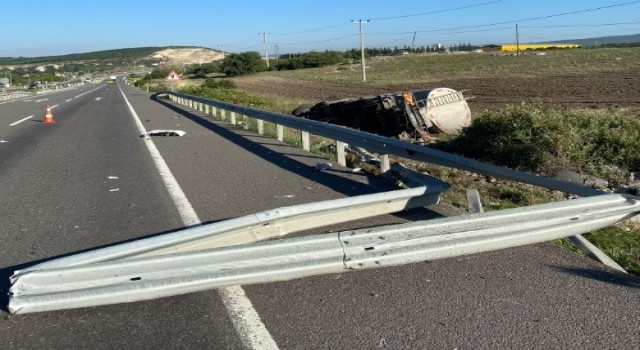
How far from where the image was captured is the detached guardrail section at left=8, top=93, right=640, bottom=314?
408cm

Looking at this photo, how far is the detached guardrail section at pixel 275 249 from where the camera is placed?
408 centimetres

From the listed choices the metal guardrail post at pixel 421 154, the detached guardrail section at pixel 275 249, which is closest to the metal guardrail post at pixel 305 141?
the metal guardrail post at pixel 421 154

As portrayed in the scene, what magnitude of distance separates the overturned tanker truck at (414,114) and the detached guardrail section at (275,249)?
11115 millimetres

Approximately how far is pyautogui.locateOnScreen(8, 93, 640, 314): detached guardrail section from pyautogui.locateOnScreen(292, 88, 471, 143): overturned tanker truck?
11115 mm

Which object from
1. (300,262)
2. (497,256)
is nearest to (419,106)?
(497,256)

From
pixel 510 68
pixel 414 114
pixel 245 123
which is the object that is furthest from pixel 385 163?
pixel 510 68

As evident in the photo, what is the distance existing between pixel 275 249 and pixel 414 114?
1292cm

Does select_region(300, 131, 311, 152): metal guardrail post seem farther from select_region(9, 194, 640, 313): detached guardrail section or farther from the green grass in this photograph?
the green grass

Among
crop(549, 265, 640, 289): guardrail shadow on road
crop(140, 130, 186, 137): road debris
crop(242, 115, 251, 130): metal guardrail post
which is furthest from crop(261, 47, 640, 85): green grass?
crop(549, 265, 640, 289): guardrail shadow on road

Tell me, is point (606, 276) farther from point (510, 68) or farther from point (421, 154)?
point (510, 68)

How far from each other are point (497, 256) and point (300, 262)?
5.75 ft

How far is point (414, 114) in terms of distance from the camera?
16.9 m

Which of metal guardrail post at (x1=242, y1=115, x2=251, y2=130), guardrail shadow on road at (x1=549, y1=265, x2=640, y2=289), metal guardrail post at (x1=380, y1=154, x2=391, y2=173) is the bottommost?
guardrail shadow on road at (x1=549, y1=265, x2=640, y2=289)

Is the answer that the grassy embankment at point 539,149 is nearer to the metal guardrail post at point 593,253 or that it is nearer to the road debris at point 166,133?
the metal guardrail post at point 593,253
